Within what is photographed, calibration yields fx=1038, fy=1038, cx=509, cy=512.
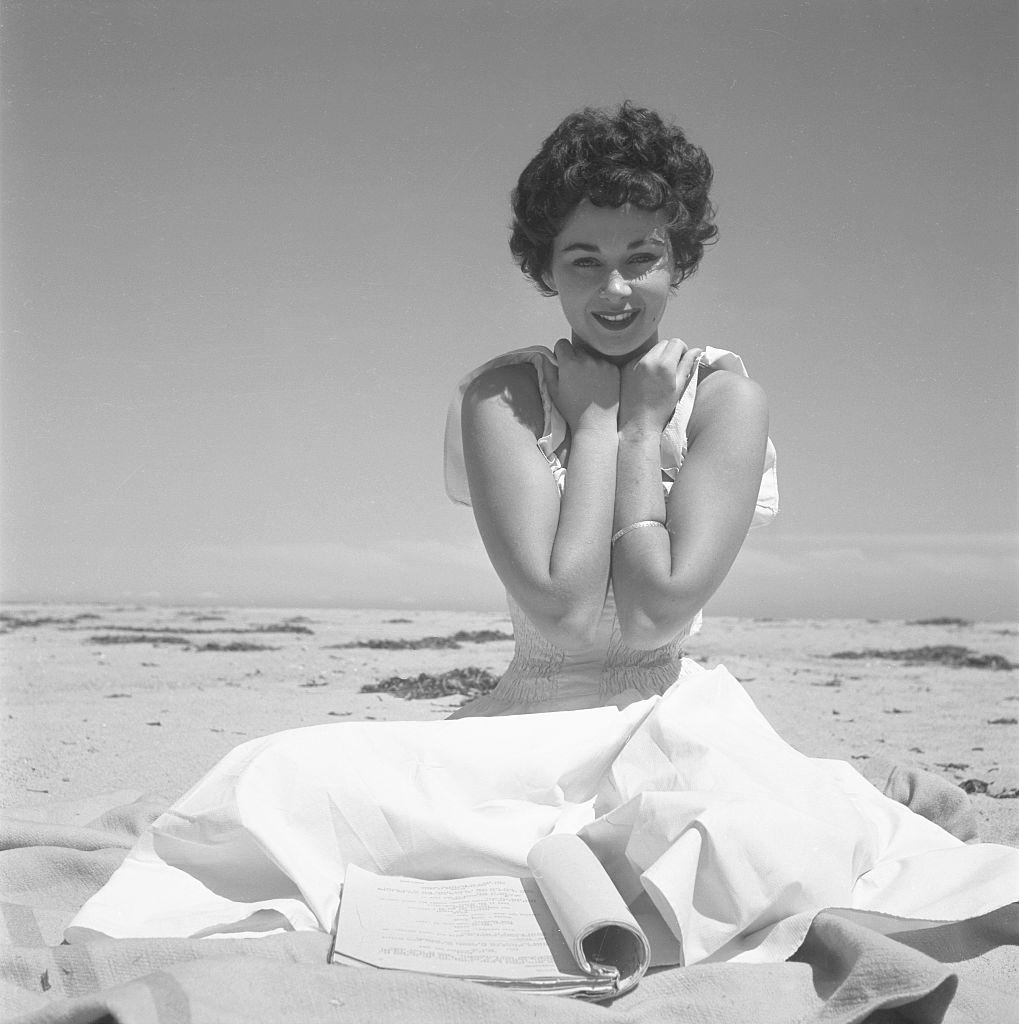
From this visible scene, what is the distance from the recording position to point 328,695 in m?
7.94

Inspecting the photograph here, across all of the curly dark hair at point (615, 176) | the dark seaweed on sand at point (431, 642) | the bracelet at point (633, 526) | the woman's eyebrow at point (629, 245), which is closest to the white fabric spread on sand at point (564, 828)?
the bracelet at point (633, 526)

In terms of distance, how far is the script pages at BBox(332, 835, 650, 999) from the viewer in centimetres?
208

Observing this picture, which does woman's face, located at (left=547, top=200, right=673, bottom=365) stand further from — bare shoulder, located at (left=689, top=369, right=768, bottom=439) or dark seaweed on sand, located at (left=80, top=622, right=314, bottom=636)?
dark seaweed on sand, located at (left=80, top=622, right=314, bottom=636)

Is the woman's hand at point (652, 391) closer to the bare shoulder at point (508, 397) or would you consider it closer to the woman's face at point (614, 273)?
the woman's face at point (614, 273)

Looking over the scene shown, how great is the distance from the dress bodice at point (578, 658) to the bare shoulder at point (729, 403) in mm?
45

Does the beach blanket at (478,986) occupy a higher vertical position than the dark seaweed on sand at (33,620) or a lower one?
higher

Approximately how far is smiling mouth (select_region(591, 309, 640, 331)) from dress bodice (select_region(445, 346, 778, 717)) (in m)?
0.26

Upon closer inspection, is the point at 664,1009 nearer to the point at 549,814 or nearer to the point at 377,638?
the point at 549,814

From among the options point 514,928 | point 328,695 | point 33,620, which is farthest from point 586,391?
point 33,620

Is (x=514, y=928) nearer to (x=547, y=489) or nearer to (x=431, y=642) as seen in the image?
(x=547, y=489)

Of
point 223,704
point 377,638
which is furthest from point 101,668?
point 377,638

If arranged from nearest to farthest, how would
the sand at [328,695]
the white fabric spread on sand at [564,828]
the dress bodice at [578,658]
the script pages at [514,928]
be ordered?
the script pages at [514,928] < the white fabric spread on sand at [564,828] < the dress bodice at [578,658] < the sand at [328,695]

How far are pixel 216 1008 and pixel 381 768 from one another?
843 mm

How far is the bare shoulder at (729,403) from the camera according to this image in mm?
3270
